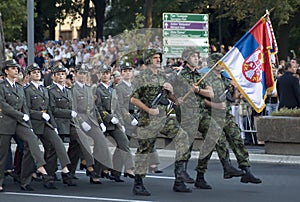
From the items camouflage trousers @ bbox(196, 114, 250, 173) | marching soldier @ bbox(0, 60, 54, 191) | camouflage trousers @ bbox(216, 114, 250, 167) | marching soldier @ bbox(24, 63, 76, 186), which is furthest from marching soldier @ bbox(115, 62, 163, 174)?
marching soldier @ bbox(0, 60, 54, 191)

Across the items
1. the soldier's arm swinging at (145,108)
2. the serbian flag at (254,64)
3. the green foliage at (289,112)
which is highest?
the serbian flag at (254,64)

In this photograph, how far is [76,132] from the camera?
42.8ft

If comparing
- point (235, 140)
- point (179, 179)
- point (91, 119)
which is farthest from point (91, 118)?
point (235, 140)

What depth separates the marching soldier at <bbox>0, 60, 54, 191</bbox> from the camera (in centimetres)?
1211

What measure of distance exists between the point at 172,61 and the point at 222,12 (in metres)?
14.8

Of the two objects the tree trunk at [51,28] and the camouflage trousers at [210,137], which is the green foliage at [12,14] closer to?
the tree trunk at [51,28]

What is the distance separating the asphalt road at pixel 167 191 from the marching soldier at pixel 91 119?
40cm

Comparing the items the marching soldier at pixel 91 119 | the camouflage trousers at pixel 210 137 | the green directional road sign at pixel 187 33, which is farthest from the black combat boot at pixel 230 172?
the green directional road sign at pixel 187 33

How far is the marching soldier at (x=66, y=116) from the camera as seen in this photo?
12.9 metres

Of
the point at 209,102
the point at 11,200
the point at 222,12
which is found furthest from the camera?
the point at 222,12

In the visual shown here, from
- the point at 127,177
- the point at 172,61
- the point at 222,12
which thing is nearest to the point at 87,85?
the point at 127,177

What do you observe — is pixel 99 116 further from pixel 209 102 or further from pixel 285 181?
pixel 285 181

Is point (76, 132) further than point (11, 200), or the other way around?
point (76, 132)

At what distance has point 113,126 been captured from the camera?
43.5 feet
